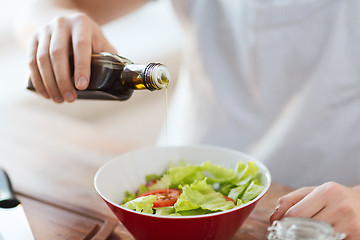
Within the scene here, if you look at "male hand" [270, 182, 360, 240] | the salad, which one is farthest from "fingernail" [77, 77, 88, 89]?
"male hand" [270, 182, 360, 240]

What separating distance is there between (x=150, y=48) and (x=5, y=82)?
3.32 feet

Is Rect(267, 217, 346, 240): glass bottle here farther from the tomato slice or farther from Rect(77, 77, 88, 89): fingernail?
Rect(77, 77, 88, 89): fingernail

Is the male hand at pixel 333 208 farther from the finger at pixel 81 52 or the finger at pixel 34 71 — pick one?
the finger at pixel 34 71

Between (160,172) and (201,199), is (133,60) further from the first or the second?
(201,199)

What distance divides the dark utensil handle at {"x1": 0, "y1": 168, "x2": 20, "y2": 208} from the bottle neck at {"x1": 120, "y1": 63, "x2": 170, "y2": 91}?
0.33 metres

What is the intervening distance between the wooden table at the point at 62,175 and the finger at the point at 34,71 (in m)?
0.22

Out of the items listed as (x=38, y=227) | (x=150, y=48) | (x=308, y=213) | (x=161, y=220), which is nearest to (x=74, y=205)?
(x=38, y=227)

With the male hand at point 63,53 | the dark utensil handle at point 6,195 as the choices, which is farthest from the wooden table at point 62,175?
the male hand at point 63,53

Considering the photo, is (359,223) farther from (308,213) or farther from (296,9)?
(296,9)

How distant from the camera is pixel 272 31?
1134 millimetres

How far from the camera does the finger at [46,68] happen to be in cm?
89

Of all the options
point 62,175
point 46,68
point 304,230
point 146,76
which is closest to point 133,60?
point 62,175

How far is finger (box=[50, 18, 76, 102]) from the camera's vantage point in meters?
0.87

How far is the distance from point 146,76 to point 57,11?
51cm
